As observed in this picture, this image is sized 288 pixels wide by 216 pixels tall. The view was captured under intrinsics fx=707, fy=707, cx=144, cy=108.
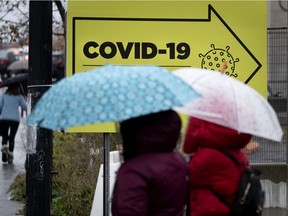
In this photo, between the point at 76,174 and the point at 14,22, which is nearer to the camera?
the point at 76,174

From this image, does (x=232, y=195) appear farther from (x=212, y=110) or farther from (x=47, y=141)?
(x=47, y=141)

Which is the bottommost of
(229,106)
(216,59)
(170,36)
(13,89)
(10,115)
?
(10,115)

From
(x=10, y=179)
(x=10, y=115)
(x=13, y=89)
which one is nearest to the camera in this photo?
(x=10, y=179)

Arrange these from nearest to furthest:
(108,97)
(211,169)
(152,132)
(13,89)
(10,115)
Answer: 1. (108,97)
2. (152,132)
3. (211,169)
4. (10,115)
5. (13,89)

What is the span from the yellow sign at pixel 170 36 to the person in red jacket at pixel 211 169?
2671 mm

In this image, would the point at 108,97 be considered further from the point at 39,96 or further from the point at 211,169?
the point at 39,96

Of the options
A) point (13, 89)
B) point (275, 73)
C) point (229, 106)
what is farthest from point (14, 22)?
point (229, 106)

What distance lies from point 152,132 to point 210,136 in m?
0.44

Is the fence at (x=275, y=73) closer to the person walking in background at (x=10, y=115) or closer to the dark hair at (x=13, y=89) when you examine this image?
the person walking in background at (x=10, y=115)

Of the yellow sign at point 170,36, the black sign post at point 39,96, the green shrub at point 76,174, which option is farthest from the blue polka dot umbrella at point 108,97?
the green shrub at point 76,174

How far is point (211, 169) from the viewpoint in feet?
12.7

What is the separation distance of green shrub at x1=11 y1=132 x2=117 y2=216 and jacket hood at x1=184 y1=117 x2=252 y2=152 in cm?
461

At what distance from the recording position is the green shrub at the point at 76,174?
846 cm

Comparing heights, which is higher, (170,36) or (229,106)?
(170,36)
